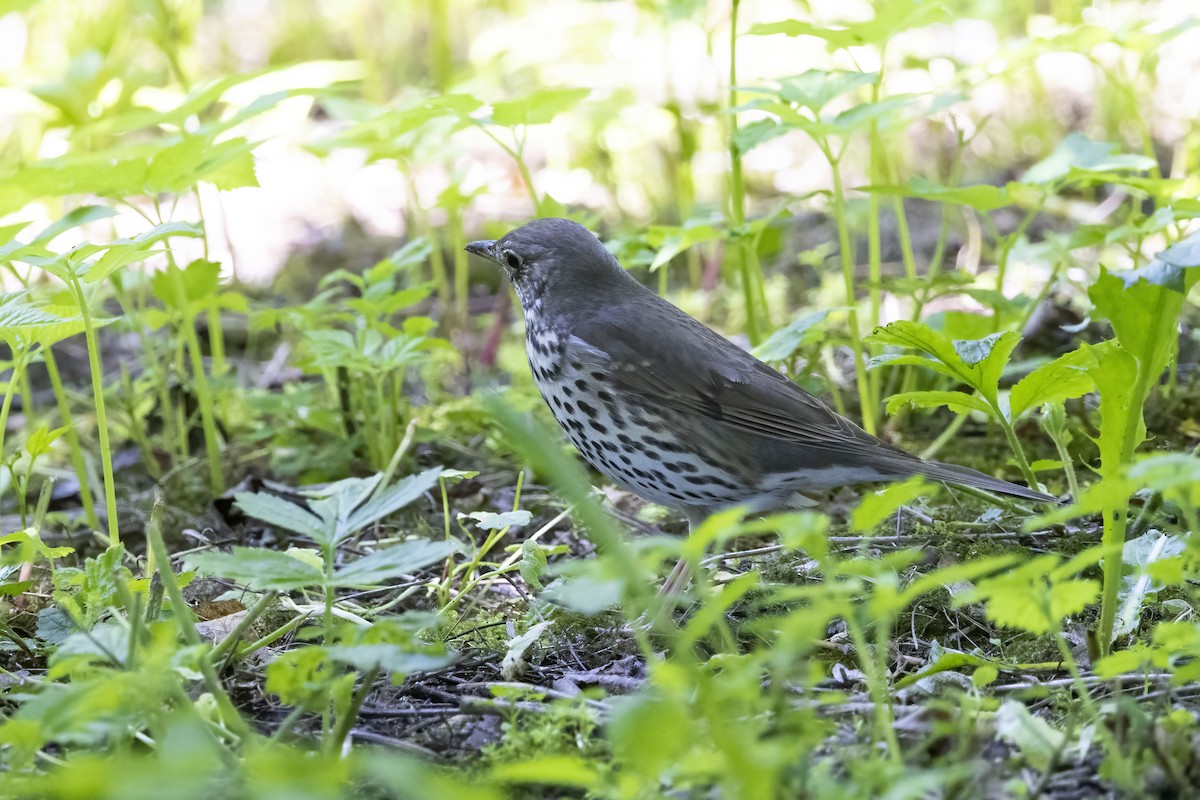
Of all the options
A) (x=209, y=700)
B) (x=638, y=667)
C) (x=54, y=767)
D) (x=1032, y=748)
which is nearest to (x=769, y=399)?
(x=638, y=667)

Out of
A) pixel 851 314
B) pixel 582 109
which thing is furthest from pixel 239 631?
pixel 582 109

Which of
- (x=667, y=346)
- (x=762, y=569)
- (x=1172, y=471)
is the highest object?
(x=1172, y=471)

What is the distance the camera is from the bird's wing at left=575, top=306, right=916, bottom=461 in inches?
136

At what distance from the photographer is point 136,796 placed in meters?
1.40

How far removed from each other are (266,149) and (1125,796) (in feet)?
24.9

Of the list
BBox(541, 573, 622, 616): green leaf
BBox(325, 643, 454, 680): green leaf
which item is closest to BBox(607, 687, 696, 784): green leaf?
BBox(541, 573, 622, 616): green leaf

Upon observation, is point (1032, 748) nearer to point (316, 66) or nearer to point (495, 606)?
point (495, 606)

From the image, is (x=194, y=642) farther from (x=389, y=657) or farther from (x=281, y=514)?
(x=389, y=657)

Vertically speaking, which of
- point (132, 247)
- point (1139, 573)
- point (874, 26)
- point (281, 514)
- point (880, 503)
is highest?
point (874, 26)

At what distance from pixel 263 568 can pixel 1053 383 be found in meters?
1.89

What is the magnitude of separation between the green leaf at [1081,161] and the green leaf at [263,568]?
2.69 meters

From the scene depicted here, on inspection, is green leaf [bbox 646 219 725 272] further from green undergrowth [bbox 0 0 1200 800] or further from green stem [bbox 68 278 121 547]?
green stem [bbox 68 278 121 547]

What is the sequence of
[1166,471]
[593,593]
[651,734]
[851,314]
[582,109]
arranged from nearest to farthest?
1. [651,734]
2. [593,593]
3. [1166,471]
4. [851,314]
5. [582,109]

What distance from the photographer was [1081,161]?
367 centimetres
